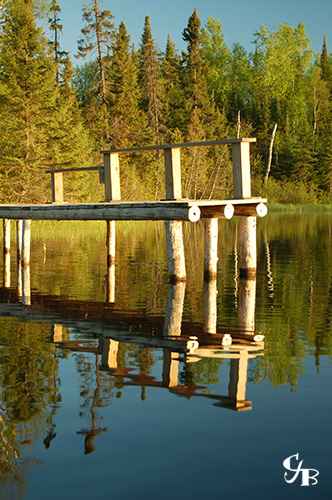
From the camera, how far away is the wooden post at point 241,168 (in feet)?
41.6

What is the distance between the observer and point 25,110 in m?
30.2

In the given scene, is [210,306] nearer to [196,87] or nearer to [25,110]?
[25,110]

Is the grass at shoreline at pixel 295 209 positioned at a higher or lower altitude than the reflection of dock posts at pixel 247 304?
higher

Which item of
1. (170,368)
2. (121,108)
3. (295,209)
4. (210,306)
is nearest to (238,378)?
(170,368)

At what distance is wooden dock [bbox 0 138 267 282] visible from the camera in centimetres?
1226

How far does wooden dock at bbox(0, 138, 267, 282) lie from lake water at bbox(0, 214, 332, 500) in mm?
1333

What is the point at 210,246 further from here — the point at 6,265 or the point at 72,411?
the point at 72,411

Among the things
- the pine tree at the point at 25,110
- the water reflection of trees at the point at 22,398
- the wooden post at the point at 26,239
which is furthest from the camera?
the pine tree at the point at 25,110

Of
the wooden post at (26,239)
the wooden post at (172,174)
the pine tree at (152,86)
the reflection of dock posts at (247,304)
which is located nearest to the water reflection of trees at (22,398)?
the reflection of dock posts at (247,304)

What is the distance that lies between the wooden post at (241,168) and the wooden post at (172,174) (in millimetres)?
1153

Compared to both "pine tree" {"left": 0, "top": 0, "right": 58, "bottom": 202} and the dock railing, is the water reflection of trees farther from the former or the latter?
"pine tree" {"left": 0, "top": 0, "right": 58, "bottom": 202}

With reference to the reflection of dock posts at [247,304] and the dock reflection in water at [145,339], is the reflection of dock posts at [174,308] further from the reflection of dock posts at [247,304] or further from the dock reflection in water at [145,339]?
the reflection of dock posts at [247,304]

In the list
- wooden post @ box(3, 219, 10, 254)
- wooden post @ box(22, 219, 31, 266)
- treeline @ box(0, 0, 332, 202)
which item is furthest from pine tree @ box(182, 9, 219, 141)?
wooden post @ box(22, 219, 31, 266)

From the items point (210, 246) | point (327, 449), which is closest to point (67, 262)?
point (210, 246)
